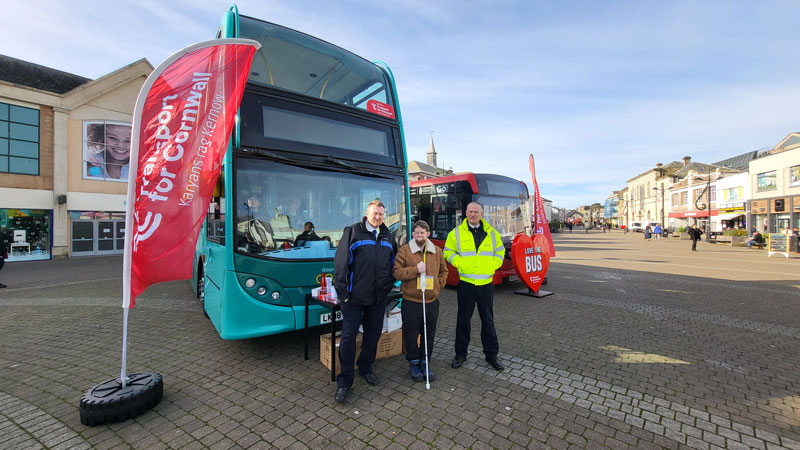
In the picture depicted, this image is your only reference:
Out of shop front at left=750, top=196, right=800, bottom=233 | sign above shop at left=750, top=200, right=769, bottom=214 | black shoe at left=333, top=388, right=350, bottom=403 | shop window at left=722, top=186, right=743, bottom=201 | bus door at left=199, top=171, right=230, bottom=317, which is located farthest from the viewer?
shop window at left=722, top=186, right=743, bottom=201

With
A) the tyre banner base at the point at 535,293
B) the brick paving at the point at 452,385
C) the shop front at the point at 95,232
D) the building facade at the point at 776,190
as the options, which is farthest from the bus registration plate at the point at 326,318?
the building facade at the point at 776,190

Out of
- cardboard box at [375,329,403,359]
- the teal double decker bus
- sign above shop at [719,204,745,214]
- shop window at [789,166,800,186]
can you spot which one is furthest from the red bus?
sign above shop at [719,204,745,214]

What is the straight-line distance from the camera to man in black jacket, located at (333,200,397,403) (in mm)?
3350

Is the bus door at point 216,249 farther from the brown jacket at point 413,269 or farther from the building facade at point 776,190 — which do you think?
the building facade at point 776,190

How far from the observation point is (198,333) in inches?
207

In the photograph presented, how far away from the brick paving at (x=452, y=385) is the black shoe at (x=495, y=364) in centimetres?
11

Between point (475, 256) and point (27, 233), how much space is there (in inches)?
847

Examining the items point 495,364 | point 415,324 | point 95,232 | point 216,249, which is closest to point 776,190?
point 495,364

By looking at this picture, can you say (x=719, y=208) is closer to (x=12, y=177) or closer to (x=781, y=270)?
(x=781, y=270)

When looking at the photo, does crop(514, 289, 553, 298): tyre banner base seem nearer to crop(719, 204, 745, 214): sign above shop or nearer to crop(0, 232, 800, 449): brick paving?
crop(0, 232, 800, 449): brick paving

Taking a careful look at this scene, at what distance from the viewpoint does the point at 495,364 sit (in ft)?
13.2

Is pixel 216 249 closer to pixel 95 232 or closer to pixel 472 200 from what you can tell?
pixel 472 200

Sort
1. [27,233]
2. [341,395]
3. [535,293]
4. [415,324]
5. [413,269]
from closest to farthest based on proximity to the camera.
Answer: [341,395]
[413,269]
[415,324]
[535,293]
[27,233]

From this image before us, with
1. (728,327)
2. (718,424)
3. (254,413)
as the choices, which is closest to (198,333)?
(254,413)
